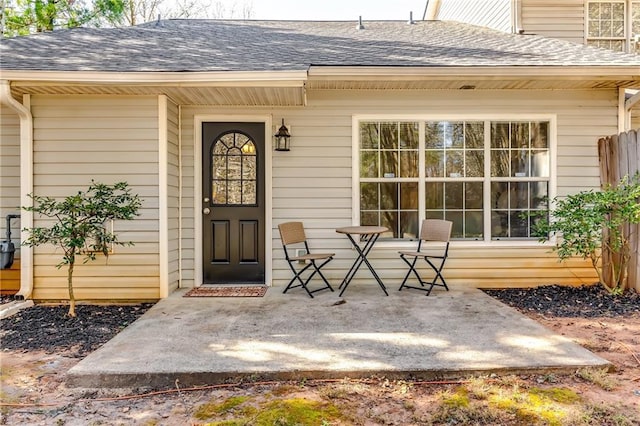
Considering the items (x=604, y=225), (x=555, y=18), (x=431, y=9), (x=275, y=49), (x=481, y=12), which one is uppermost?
(x=431, y=9)

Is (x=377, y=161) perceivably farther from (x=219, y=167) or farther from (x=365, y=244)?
(x=219, y=167)

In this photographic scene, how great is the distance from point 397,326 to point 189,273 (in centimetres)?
265

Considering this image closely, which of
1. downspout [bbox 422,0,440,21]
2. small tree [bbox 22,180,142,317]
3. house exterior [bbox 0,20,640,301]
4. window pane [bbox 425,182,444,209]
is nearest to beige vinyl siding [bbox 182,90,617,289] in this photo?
house exterior [bbox 0,20,640,301]

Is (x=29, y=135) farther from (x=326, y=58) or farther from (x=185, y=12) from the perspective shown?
(x=185, y=12)

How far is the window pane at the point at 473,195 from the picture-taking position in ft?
15.5

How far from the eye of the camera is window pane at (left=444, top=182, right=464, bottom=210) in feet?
15.6

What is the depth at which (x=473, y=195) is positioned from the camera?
475cm

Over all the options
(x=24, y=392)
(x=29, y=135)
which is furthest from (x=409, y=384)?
(x=29, y=135)

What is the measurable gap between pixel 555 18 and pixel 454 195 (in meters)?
3.36

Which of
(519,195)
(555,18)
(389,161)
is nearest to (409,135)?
(389,161)

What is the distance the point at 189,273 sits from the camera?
4.66 metres

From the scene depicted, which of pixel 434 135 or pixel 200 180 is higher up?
pixel 434 135

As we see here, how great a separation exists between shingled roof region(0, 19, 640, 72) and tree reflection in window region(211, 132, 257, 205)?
0.97m

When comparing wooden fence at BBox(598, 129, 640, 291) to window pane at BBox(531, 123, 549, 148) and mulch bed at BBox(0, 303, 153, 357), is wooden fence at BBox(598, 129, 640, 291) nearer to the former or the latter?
window pane at BBox(531, 123, 549, 148)
